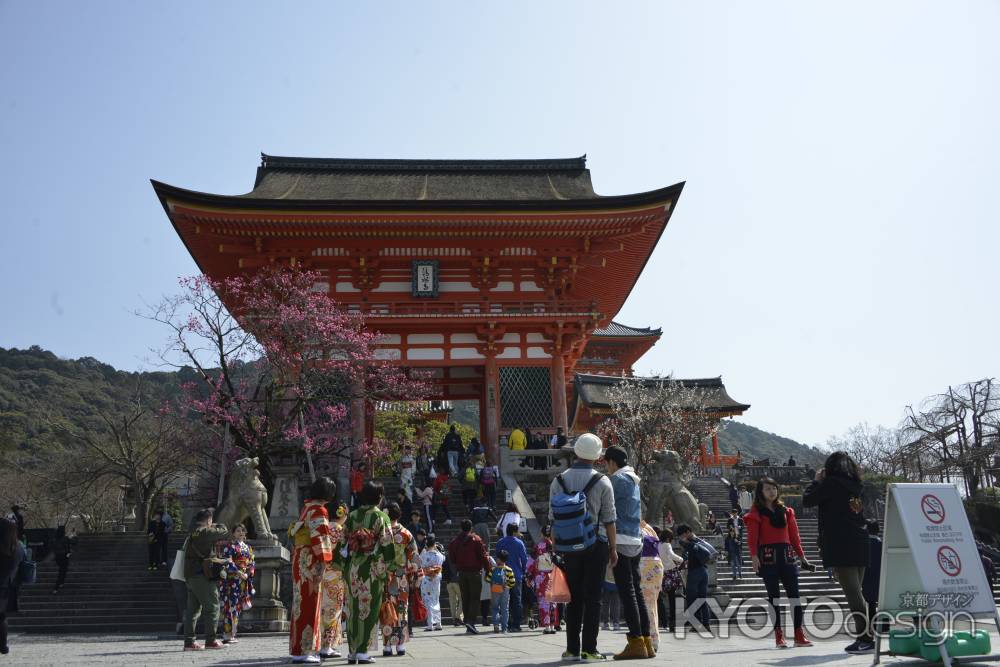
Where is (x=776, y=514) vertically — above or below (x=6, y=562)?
above

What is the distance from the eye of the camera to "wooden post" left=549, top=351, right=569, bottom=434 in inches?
883

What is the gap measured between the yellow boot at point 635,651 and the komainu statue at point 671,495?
30.0 feet

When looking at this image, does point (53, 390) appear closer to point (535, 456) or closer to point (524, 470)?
point (535, 456)

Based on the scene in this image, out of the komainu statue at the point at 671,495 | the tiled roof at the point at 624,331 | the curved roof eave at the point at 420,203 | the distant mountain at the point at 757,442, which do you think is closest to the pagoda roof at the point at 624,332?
the tiled roof at the point at 624,331

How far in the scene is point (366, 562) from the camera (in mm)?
6801

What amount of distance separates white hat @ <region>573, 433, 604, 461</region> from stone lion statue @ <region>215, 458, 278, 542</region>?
8.44 metres

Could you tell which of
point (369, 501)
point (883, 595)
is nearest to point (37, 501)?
point (369, 501)

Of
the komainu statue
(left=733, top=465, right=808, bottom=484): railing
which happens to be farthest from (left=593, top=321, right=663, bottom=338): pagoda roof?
the komainu statue

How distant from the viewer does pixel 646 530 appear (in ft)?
28.5

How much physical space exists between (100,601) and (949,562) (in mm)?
14640

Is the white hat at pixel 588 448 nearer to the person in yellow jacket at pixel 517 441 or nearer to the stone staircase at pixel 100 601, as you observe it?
the stone staircase at pixel 100 601

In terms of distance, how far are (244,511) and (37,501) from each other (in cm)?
2985

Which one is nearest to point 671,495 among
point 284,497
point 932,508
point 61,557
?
point 284,497

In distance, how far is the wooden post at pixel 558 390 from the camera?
22422 mm
